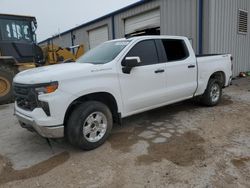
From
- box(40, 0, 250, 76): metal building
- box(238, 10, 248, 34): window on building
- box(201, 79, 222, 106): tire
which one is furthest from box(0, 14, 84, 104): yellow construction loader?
box(238, 10, 248, 34): window on building

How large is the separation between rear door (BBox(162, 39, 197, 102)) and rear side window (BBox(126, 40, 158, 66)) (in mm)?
376

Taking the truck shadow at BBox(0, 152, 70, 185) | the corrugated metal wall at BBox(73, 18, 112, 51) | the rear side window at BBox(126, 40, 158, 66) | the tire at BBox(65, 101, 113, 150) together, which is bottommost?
the truck shadow at BBox(0, 152, 70, 185)

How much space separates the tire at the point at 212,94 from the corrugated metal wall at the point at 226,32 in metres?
3.72

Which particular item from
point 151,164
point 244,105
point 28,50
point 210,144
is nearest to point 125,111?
point 151,164

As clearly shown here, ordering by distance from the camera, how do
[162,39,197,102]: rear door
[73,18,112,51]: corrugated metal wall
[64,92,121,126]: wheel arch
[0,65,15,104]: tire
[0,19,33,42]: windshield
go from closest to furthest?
[64,92,121,126]: wheel arch
[162,39,197,102]: rear door
[0,65,15,104]: tire
[0,19,33,42]: windshield
[73,18,112,51]: corrugated metal wall

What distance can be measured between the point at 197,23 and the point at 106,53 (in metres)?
6.62

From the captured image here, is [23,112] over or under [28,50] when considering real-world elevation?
under

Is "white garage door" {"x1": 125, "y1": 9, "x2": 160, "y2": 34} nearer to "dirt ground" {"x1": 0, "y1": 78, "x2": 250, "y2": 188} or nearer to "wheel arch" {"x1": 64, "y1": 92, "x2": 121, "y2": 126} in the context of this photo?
"dirt ground" {"x1": 0, "y1": 78, "x2": 250, "y2": 188}

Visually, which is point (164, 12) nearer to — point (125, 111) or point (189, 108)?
point (189, 108)

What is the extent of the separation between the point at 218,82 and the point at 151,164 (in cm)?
428

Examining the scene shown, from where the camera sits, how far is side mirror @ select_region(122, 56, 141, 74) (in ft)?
14.6

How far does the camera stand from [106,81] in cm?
434

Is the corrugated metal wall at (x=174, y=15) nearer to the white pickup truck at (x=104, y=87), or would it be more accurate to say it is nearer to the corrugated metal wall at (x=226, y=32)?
the corrugated metal wall at (x=226, y=32)

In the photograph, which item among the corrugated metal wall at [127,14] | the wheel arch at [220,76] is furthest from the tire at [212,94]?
the corrugated metal wall at [127,14]
